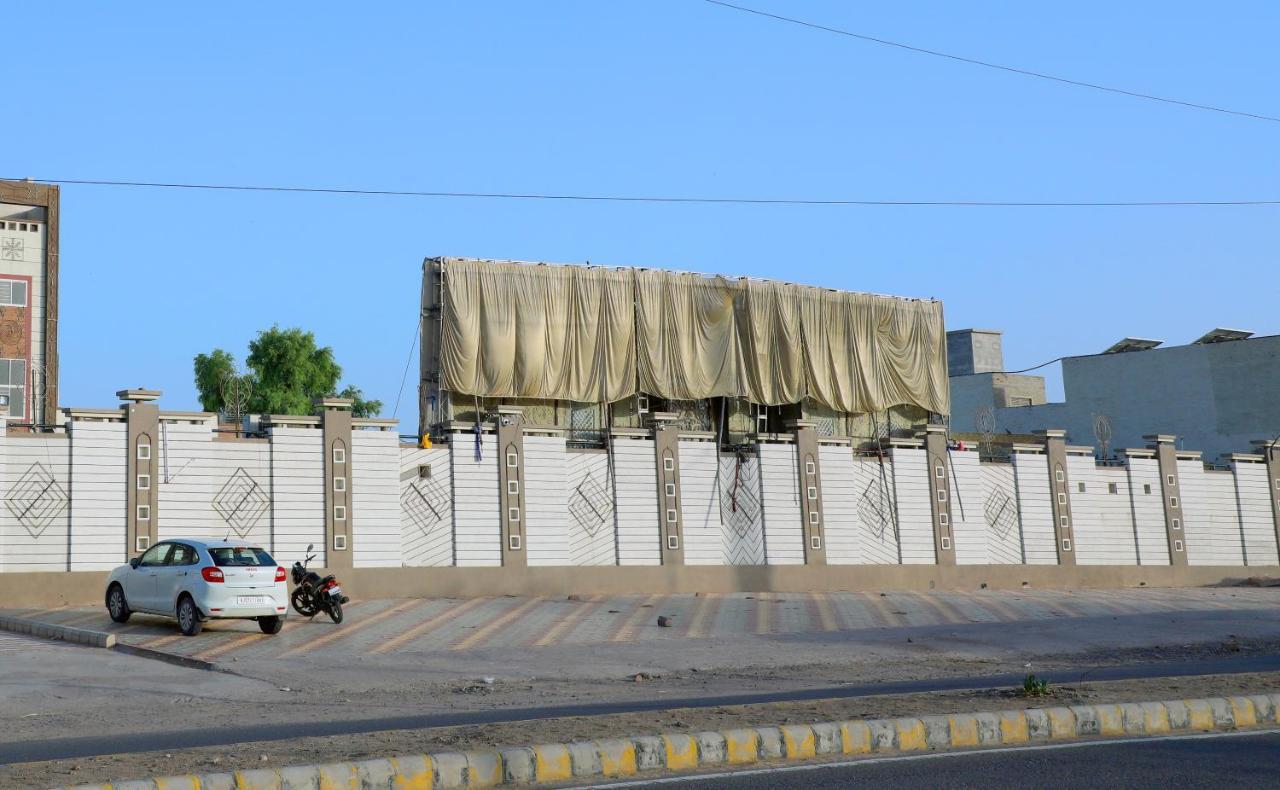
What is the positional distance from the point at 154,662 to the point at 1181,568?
30.7m

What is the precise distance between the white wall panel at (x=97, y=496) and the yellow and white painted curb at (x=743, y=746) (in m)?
17.9

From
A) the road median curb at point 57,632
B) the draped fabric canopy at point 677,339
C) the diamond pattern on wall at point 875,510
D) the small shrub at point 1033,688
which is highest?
the draped fabric canopy at point 677,339

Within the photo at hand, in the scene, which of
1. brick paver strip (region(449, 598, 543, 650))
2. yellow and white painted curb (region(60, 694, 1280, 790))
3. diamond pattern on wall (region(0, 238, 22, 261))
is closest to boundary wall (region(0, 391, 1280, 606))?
brick paver strip (region(449, 598, 543, 650))

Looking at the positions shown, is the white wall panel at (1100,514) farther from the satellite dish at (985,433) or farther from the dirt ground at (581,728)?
the dirt ground at (581,728)

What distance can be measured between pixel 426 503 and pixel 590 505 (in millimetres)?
3989

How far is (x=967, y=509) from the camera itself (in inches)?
1395

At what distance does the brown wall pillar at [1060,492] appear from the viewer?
36.7m

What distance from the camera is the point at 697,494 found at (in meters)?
31.4

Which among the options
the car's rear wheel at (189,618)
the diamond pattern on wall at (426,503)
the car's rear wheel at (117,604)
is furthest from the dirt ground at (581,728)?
the diamond pattern on wall at (426,503)

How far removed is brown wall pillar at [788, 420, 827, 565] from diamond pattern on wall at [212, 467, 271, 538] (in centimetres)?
1312

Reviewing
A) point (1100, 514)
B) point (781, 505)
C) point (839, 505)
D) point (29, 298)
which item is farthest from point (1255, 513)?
point (29, 298)

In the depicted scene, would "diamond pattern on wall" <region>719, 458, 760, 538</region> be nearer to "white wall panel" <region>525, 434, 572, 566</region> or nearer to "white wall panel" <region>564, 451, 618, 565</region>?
"white wall panel" <region>564, 451, 618, 565</region>

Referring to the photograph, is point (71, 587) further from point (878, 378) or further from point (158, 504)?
point (878, 378)

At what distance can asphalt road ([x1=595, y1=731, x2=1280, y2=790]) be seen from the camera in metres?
8.25
